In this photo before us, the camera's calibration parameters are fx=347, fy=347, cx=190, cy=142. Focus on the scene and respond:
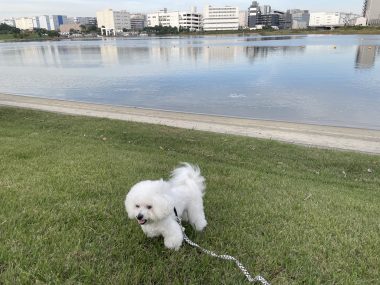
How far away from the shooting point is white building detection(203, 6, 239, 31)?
174 metres

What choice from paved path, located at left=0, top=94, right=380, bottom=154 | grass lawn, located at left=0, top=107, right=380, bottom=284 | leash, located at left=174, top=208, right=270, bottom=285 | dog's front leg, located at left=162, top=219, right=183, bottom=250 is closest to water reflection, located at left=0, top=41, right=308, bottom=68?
paved path, located at left=0, top=94, right=380, bottom=154

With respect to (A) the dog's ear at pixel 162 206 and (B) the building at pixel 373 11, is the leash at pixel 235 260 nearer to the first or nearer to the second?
(A) the dog's ear at pixel 162 206

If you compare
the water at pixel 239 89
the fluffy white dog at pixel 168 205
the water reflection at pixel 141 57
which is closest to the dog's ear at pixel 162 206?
the fluffy white dog at pixel 168 205

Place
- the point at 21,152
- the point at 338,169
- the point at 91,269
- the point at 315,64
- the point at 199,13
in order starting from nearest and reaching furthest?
the point at 91,269
the point at 21,152
the point at 338,169
the point at 315,64
the point at 199,13

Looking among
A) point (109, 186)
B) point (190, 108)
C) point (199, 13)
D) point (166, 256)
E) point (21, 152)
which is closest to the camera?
point (166, 256)

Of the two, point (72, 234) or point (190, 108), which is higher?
point (72, 234)

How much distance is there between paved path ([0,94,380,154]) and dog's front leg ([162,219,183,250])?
836cm

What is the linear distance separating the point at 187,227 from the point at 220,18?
182742mm

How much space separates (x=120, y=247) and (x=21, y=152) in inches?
173

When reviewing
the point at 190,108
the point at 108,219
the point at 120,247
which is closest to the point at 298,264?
the point at 120,247

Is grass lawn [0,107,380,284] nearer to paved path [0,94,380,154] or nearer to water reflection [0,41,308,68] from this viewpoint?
paved path [0,94,380,154]

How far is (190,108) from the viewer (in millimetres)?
18172

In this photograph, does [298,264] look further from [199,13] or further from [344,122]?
[199,13]

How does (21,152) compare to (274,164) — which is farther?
(274,164)
